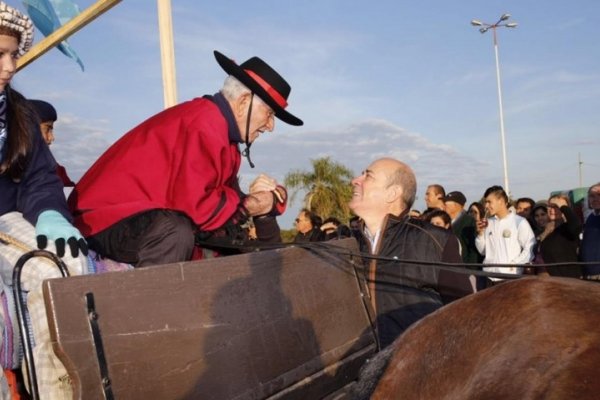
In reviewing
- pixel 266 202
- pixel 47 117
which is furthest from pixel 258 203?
pixel 47 117

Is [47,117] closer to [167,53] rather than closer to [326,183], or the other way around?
[167,53]

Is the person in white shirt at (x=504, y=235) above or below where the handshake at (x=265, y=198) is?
below

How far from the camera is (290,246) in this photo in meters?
3.14

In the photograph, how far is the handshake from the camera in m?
3.53

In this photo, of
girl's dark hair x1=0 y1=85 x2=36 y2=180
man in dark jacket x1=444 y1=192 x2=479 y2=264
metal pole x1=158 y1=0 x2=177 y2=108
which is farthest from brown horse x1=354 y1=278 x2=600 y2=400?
man in dark jacket x1=444 y1=192 x2=479 y2=264

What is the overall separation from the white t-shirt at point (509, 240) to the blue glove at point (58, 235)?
556cm

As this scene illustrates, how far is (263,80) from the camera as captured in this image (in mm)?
3604

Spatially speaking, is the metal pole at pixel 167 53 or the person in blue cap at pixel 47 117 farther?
the metal pole at pixel 167 53

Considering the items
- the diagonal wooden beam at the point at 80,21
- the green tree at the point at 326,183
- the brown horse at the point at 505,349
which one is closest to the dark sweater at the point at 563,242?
the diagonal wooden beam at the point at 80,21

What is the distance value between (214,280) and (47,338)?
62 cm

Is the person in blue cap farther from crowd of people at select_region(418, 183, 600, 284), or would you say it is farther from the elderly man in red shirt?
crowd of people at select_region(418, 183, 600, 284)

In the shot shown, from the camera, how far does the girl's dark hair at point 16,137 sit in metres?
2.65

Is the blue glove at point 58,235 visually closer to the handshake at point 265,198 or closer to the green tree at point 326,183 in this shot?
the handshake at point 265,198

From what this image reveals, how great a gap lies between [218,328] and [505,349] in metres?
1.09
